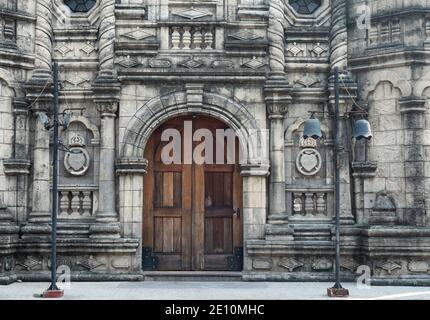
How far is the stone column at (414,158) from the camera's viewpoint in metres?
12.1

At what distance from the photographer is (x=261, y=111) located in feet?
41.9

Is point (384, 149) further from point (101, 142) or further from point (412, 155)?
point (101, 142)

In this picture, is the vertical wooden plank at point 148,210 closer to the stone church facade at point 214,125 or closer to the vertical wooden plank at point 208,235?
the stone church facade at point 214,125

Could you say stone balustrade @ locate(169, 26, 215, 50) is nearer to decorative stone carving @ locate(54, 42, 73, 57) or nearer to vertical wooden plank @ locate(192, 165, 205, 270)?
decorative stone carving @ locate(54, 42, 73, 57)

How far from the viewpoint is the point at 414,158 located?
1217 cm

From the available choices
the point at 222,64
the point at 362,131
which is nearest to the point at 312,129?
the point at 362,131

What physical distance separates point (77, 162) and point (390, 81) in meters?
7.04

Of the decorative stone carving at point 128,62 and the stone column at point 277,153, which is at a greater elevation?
the decorative stone carving at point 128,62

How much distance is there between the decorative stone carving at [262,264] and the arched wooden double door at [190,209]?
0.54m

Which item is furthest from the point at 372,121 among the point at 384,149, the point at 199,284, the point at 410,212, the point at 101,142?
the point at 101,142

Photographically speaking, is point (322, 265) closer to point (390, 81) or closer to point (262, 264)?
point (262, 264)

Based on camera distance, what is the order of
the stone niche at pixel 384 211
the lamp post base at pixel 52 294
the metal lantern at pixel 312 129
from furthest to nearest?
the stone niche at pixel 384 211 < the metal lantern at pixel 312 129 < the lamp post base at pixel 52 294

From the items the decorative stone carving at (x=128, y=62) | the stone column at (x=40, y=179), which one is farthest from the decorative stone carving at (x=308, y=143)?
the stone column at (x=40, y=179)

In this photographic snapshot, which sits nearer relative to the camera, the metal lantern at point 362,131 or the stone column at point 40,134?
the metal lantern at point 362,131
